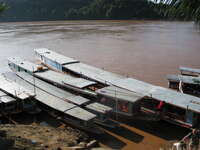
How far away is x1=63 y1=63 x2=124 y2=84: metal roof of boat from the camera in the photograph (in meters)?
15.2

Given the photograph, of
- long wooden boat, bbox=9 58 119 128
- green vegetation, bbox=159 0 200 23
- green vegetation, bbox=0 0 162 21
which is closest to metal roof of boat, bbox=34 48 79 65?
long wooden boat, bbox=9 58 119 128

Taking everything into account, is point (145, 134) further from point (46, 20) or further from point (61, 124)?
point (46, 20)

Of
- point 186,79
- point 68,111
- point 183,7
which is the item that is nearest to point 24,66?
point 68,111

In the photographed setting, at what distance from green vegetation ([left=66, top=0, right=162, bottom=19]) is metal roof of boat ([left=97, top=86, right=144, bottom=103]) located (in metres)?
67.5

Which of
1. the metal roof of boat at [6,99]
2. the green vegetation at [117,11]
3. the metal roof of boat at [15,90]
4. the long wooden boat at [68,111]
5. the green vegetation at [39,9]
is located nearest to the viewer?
the long wooden boat at [68,111]

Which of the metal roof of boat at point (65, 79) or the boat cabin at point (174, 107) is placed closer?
the boat cabin at point (174, 107)

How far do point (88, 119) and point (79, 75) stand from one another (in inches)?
266

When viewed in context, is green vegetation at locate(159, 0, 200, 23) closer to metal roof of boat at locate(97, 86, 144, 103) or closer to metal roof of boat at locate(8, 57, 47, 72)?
metal roof of boat at locate(97, 86, 144, 103)

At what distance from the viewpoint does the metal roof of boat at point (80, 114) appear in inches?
435

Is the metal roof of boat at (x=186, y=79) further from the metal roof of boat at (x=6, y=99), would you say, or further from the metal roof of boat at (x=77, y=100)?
the metal roof of boat at (x=6, y=99)

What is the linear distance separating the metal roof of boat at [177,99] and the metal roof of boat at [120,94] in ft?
3.14

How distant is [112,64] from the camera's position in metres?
23.8

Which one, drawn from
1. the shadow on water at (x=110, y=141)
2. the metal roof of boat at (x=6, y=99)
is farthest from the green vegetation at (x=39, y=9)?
the shadow on water at (x=110, y=141)

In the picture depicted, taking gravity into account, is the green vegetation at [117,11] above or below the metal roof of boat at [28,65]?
above
